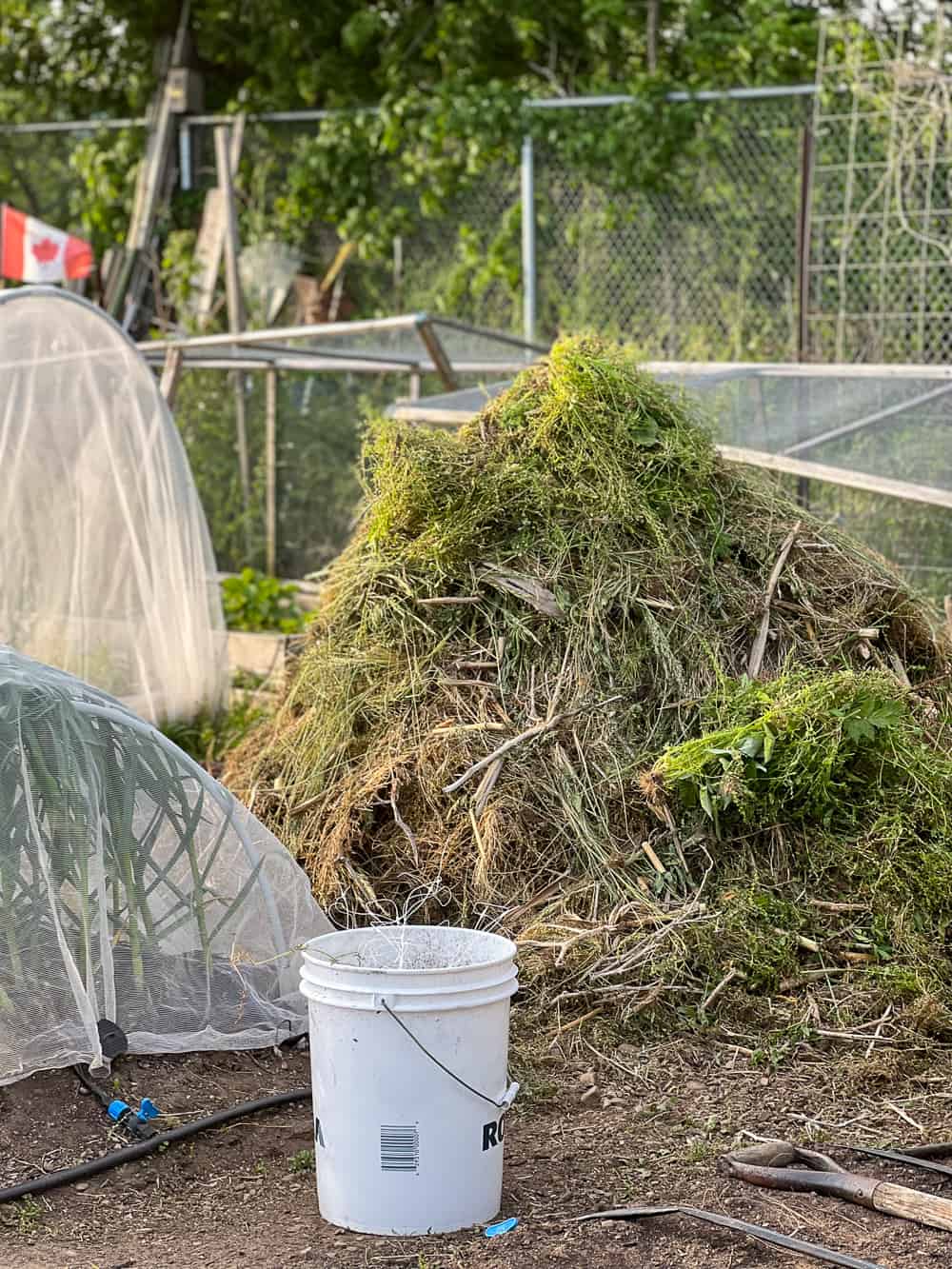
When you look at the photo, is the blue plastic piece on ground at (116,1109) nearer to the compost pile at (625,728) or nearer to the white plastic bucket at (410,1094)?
the white plastic bucket at (410,1094)

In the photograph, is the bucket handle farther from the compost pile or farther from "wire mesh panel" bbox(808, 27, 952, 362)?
"wire mesh panel" bbox(808, 27, 952, 362)

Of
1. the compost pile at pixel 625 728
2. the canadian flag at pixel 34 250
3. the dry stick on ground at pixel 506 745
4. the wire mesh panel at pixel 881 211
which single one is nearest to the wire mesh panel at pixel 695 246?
the wire mesh panel at pixel 881 211

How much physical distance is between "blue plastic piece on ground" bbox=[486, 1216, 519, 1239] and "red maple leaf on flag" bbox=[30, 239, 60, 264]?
8308 millimetres

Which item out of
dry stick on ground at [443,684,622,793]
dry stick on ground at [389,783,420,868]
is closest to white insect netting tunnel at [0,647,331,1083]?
dry stick on ground at [389,783,420,868]

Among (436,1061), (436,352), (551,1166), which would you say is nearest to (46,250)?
(436,352)

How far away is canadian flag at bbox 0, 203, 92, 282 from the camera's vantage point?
10.2m

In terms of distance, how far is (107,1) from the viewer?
1330 centimetres

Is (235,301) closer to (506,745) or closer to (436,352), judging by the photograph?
(436,352)

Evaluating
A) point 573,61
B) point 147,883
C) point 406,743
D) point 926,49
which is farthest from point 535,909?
point 573,61

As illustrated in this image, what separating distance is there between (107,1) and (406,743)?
33.5ft

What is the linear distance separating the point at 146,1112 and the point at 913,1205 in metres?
1.77

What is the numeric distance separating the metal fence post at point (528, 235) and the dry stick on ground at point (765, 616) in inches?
216

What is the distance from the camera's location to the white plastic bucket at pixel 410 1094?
3.29m

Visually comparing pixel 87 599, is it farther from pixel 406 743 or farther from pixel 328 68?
pixel 328 68
